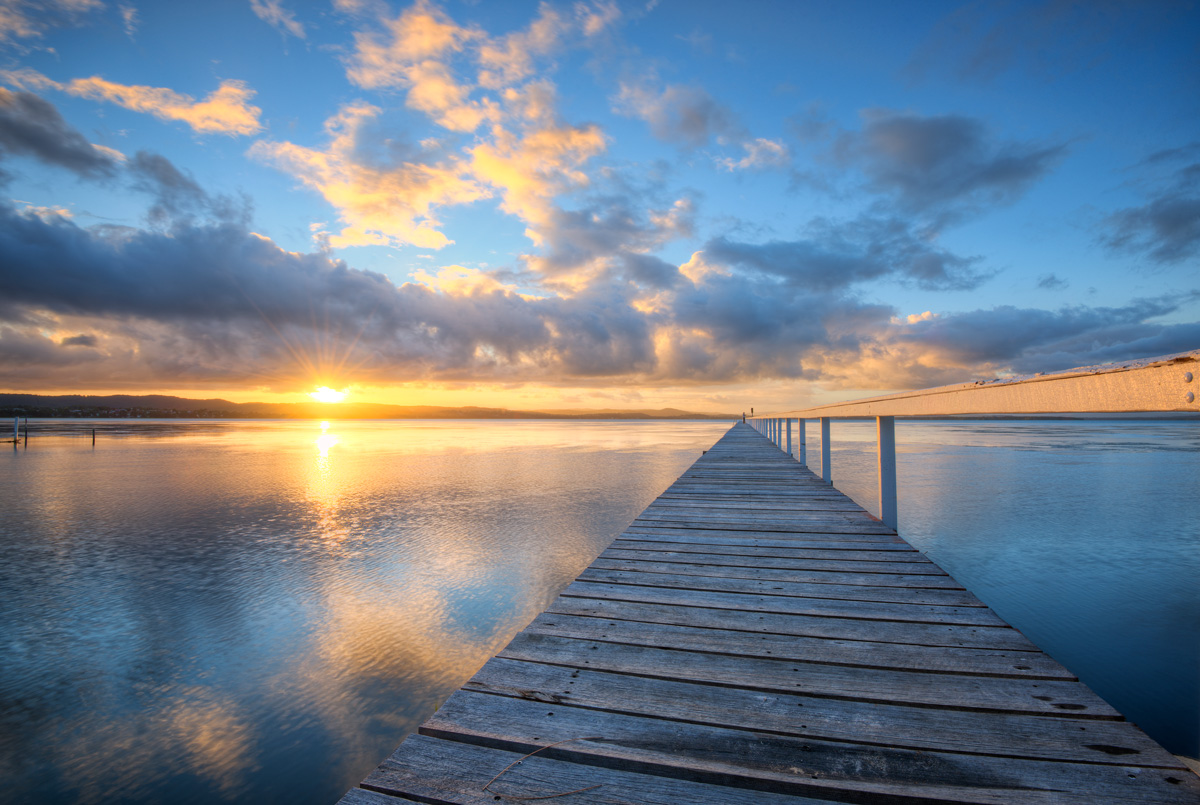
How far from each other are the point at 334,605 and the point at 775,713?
526cm

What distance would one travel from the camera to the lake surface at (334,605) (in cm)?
314

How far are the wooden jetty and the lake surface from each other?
2135 millimetres

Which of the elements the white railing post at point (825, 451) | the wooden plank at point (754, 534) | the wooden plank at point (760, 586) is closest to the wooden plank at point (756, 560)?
the wooden plank at point (760, 586)

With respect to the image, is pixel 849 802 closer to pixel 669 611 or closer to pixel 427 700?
pixel 669 611

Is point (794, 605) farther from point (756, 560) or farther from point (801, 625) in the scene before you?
point (756, 560)

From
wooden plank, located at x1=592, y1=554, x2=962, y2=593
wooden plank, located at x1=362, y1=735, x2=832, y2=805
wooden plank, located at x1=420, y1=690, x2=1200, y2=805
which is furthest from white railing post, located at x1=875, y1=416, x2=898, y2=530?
wooden plank, located at x1=362, y1=735, x2=832, y2=805

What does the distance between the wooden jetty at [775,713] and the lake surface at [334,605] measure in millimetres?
2135

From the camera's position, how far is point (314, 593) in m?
5.62

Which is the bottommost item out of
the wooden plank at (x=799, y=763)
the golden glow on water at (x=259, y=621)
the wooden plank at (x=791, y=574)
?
the golden glow on water at (x=259, y=621)

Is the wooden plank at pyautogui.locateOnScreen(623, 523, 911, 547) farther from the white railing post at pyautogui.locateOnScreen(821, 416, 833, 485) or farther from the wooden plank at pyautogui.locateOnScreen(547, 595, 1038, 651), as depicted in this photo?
the white railing post at pyautogui.locateOnScreen(821, 416, 833, 485)

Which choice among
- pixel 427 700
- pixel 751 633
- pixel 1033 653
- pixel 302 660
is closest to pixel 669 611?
pixel 751 633

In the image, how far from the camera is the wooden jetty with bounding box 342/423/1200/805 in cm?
126

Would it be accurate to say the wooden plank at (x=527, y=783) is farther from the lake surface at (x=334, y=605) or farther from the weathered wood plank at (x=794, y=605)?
the lake surface at (x=334, y=605)

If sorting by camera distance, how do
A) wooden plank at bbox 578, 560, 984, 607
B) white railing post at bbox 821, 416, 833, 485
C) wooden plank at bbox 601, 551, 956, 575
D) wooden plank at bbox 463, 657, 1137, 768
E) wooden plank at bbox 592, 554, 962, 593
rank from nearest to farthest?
wooden plank at bbox 463, 657, 1137, 768, wooden plank at bbox 578, 560, 984, 607, wooden plank at bbox 592, 554, 962, 593, wooden plank at bbox 601, 551, 956, 575, white railing post at bbox 821, 416, 833, 485
